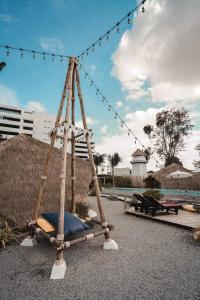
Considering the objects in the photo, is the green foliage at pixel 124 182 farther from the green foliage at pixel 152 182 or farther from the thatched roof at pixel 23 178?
the thatched roof at pixel 23 178

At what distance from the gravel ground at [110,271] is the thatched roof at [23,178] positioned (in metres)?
1.56

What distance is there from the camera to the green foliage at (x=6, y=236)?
490 centimetres

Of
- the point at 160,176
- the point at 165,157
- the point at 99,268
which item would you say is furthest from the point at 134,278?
the point at 165,157

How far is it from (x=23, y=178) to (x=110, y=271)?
14.8 feet

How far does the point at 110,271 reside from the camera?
138 inches

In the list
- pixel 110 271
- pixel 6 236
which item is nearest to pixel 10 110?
pixel 6 236

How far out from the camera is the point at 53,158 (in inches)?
305

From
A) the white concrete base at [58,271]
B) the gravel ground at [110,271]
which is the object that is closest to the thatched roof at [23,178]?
the gravel ground at [110,271]

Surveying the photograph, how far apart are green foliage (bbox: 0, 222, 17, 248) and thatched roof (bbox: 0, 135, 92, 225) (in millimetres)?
616

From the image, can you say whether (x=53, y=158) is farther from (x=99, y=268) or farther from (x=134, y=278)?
(x=134, y=278)

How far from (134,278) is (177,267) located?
98 cm

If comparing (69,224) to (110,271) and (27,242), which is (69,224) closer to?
(110,271)

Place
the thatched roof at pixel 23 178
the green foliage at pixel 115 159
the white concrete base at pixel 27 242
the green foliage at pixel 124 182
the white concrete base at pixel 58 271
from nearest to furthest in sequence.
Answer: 1. the white concrete base at pixel 58 271
2. the white concrete base at pixel 27 242
3. the thatched roof at pixel 23 178
4. the green foliage at pixel 124 182
5. the green foliage at pixel 115 159

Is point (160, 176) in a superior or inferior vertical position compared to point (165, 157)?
inferior
